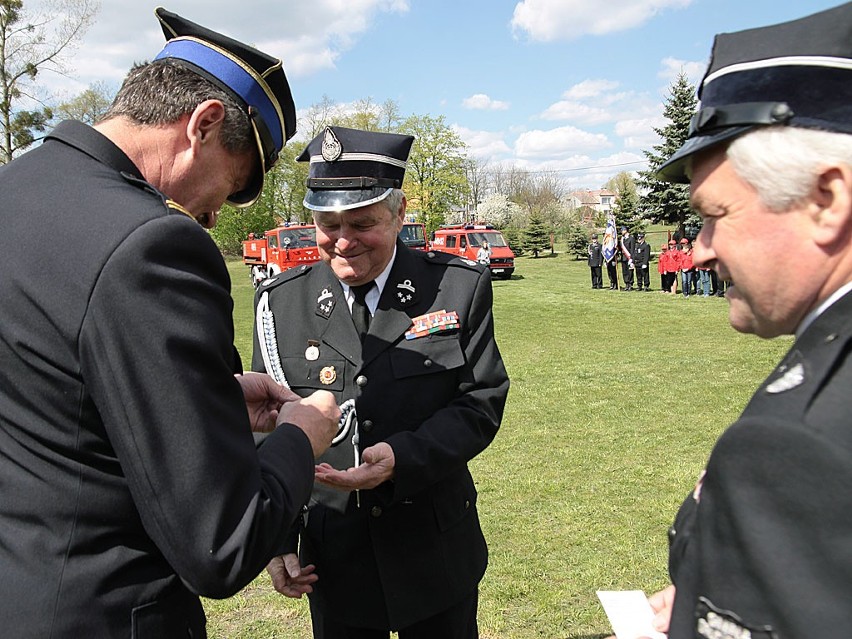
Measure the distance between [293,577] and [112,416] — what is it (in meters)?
1.30

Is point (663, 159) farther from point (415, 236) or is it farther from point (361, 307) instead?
point (361, 307)

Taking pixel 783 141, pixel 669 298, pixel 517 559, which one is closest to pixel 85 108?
pixel 669 298

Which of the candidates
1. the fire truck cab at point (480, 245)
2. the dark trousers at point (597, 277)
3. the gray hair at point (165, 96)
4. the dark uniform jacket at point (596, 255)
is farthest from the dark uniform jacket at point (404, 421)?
the fire truck cab at point (480, 245)

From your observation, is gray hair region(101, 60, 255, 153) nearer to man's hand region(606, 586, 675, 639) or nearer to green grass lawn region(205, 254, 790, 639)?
man's hand region(606, 586, 675, 639)

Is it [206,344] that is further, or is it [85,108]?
[85,108]

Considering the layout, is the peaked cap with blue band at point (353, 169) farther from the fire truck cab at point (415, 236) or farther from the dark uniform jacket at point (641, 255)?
the fire truck cab at point (415, 236)

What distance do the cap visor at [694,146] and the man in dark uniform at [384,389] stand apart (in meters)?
1.23

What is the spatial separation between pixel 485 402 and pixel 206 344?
1352 millimetres

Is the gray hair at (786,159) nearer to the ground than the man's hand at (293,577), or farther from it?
farther from it

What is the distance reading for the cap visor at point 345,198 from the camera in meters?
2.49

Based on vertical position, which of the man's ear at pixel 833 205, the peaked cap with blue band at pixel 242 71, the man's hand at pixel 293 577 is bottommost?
the man's hand at pixel 293 577

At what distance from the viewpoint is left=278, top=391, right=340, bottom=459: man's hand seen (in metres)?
1.62

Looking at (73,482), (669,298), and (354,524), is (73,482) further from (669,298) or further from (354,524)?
(669,298)

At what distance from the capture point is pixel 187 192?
1.55m
